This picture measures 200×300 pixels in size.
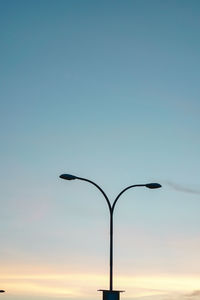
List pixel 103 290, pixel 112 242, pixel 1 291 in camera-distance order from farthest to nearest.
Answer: pixel 1 291 < pixel 112 242 < pixel 103 290

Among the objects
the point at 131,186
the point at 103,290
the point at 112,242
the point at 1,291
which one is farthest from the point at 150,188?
the point at 1,291

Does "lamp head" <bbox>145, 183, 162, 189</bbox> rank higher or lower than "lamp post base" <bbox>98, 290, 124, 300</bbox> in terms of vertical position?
higher

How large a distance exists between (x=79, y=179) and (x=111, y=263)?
4416mm

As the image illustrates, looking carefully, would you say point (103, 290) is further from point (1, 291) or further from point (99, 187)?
point (1, 291)

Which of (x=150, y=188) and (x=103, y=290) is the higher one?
(x=150, y=188)

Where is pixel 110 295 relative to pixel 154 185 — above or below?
below

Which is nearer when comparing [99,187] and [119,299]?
[119,299]

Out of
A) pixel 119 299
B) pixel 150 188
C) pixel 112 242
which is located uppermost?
pixel 150 188

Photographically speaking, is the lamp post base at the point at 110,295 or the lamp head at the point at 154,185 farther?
the lamp head at the point at 154,185

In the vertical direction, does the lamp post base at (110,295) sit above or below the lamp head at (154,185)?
below

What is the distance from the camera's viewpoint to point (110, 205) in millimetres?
35062

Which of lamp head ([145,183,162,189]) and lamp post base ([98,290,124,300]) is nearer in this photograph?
lamp post base ([98,290,124,300])

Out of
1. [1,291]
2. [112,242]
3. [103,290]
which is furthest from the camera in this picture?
[1,291]

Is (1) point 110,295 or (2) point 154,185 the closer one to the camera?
(1) point 110,295
